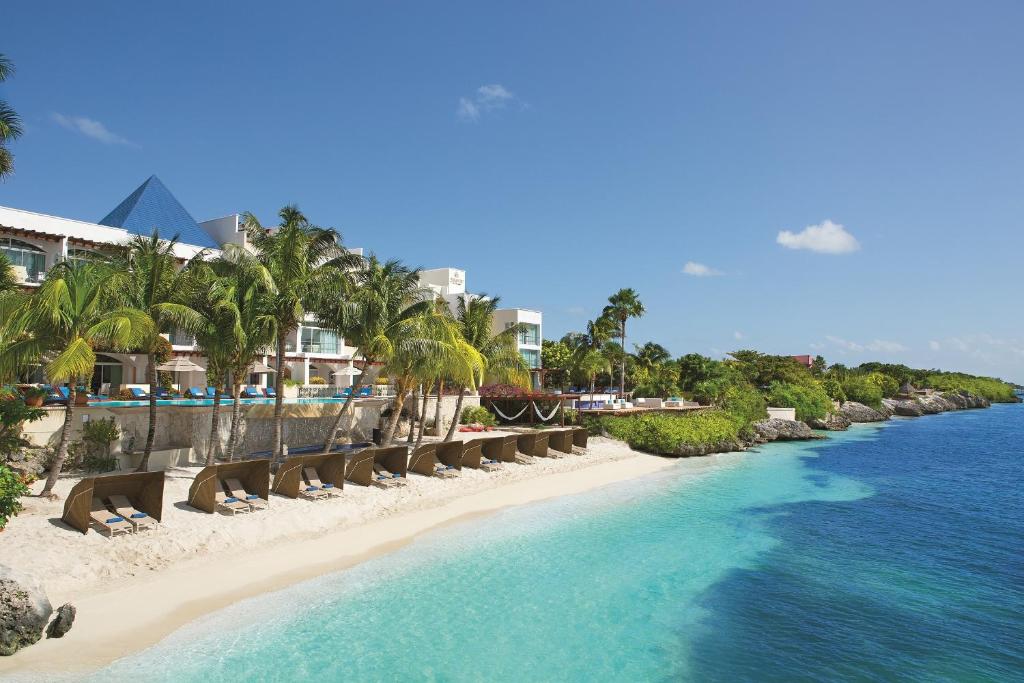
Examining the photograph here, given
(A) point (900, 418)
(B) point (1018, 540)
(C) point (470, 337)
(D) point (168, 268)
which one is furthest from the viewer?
(A) point (900, 418)

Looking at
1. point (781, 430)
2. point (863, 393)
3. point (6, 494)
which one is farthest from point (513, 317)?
point (863, 393)

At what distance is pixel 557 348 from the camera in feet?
198

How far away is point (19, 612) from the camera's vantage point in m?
9.52

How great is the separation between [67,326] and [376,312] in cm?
997

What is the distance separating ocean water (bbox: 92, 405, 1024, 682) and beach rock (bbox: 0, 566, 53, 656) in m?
1.68

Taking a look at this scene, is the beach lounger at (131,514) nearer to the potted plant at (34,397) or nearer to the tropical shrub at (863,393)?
the potted plant at (34,397)

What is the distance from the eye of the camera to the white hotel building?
30.5m

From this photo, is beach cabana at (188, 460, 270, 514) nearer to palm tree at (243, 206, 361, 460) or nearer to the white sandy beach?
the white sandy beach

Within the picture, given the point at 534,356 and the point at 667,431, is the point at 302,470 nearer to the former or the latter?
the point at 667,431

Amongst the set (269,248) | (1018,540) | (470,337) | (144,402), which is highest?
(269,248)

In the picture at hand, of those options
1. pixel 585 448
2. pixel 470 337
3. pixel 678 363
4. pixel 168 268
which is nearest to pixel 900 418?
pixel 678 363

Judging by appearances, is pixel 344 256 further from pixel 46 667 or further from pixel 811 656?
pixel 811 656

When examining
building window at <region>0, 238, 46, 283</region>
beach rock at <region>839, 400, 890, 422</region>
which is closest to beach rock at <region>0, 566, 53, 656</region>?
building window at <region>0, 238, 46, 283</region>

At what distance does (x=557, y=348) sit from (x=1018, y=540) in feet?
138
